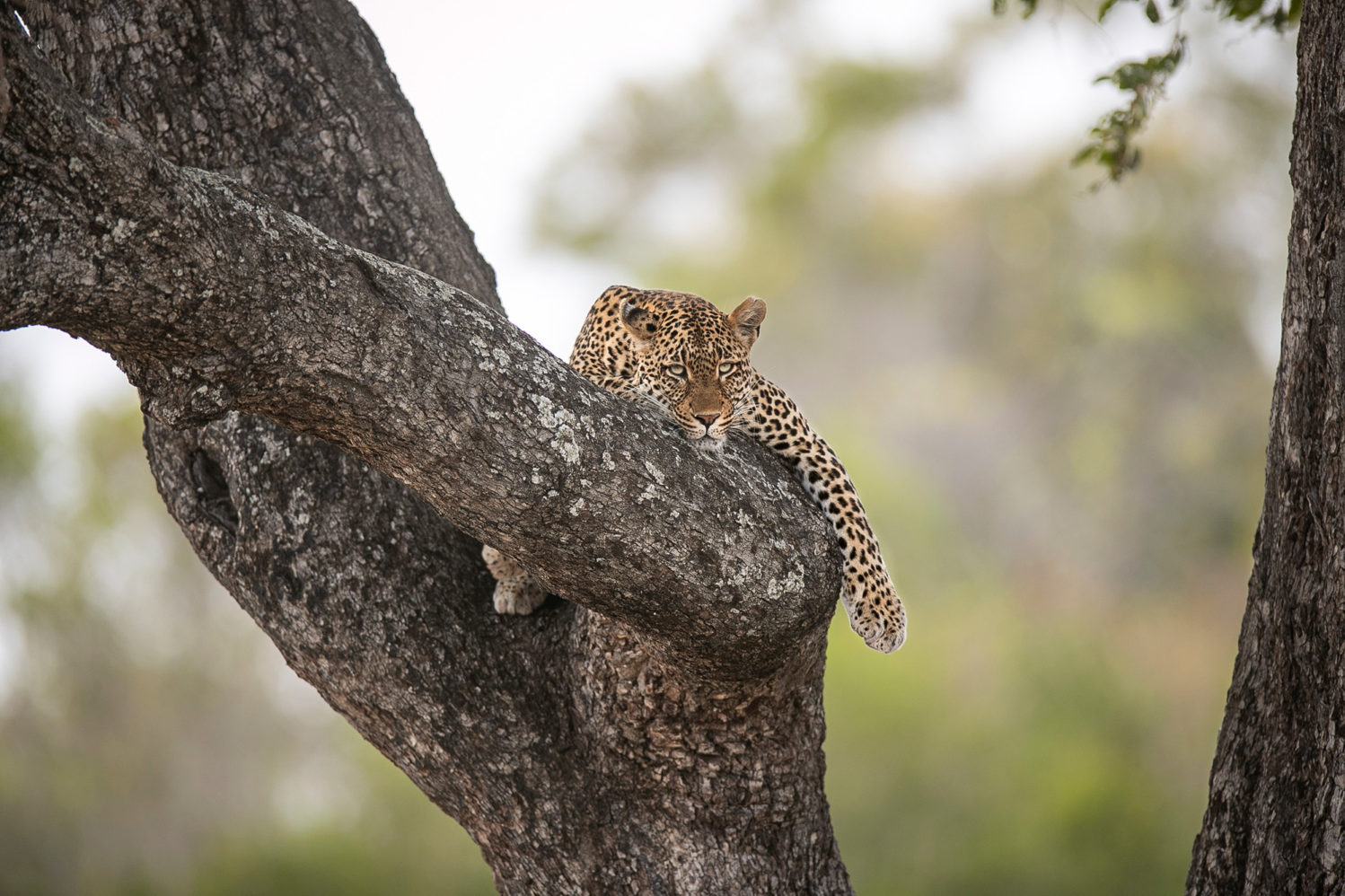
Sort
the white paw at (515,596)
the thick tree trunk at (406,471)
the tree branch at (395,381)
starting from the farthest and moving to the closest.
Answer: the white paw at (515,596) → the thick tree trunk at (406,471) → the tree branch at (395,381)

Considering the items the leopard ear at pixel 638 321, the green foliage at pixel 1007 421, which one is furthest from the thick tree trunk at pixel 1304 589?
the green foliage at pixel 1007 421

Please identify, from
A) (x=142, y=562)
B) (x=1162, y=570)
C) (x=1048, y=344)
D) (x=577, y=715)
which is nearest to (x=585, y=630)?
(x=577, y=715)

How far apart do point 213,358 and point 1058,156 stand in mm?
30132

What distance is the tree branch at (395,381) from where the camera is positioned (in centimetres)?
231

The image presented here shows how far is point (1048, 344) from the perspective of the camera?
94.9ft

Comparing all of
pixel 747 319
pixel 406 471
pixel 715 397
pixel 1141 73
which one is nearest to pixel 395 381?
pixel 406 471

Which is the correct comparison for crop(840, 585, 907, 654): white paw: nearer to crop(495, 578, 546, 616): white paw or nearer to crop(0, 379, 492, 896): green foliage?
crop(495, 578, 546, 616): white paw

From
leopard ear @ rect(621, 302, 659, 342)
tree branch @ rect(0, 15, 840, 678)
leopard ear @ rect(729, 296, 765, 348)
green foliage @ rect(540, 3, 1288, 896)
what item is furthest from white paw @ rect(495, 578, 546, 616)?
green foliage @ rect(540, 3, 1288, 896)

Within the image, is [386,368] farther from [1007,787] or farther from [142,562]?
[142,562]

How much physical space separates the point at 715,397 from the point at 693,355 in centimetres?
23

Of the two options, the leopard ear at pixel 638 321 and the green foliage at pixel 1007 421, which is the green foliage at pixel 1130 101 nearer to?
the leopard ear at pixel 638 321

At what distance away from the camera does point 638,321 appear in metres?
4.54

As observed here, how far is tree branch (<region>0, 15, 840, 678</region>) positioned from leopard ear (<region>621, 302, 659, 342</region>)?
1.27 metres

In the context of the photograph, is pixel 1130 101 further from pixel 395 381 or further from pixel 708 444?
pixel 395 381
